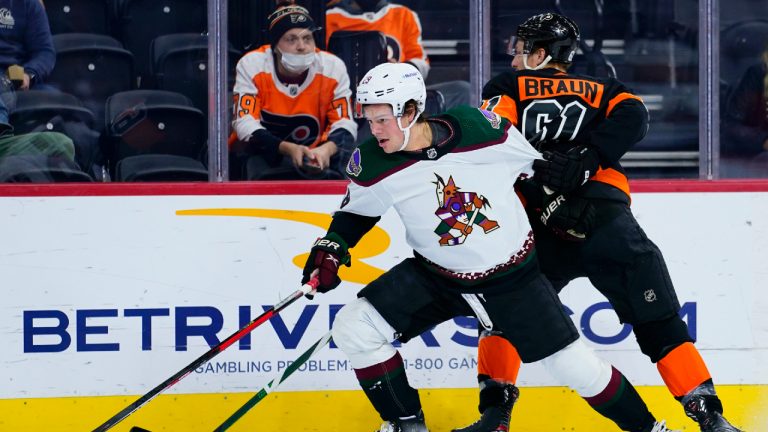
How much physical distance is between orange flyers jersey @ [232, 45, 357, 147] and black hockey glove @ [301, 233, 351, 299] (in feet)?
2.07

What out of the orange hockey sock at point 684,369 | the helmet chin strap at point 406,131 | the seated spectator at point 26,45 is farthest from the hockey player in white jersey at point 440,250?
the seated spectator at point 26,45

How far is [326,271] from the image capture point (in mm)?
3162

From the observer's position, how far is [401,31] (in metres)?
3.76

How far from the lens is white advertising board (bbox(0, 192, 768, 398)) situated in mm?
3564

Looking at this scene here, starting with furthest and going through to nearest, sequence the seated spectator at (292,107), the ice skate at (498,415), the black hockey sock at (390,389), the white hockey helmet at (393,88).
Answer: the seated spectator at (292,107)
the ice skate at (498,415)
the black hockey sock at (390,389)
the white hockey helmet at (393,88)

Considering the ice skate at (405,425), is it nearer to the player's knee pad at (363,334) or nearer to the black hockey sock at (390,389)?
the black hockey sock at (390,389)

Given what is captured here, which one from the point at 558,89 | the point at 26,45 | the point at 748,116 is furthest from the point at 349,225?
the point at 748,116

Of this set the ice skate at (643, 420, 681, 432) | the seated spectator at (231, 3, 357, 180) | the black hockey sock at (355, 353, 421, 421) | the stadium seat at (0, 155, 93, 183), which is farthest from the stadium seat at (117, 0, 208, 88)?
the ice skate at (643, 420, 681, 432)

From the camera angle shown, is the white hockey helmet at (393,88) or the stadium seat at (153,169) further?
the stadium seat at (153,169)

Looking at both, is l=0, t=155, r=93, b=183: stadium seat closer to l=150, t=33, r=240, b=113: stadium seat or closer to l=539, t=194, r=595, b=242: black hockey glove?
l=150, t=33, r=240, b=113: stadium seat

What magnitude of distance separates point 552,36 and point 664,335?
0.89 metres

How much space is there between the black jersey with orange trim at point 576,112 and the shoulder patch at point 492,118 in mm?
107

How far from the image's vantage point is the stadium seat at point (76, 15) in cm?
360

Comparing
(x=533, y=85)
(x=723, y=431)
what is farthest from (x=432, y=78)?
(x=723, y=431)
